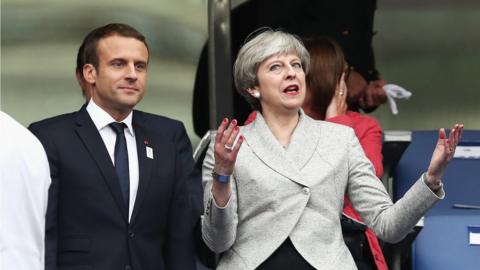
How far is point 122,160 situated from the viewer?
414cm

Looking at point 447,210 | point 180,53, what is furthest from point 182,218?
point 180,53

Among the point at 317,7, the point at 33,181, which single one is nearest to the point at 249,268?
the point at 33,181

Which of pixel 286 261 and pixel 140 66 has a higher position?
pixel 140 66

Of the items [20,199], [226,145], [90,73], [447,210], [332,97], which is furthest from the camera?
[447,210]

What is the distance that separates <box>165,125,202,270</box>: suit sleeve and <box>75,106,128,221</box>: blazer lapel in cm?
26

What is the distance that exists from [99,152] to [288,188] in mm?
660

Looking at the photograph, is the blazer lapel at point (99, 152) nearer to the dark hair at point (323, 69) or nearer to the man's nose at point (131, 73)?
the man's nose at point (131, 73)

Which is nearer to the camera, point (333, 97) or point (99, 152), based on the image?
point (99, 152)

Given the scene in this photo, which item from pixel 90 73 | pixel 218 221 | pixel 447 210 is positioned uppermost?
pixel 90 73

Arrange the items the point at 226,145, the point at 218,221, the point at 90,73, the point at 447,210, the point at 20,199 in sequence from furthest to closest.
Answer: the point at 447,210 < the point at 90,73 < the point at 218,221 < the point at 226,145 < the point at 20,199

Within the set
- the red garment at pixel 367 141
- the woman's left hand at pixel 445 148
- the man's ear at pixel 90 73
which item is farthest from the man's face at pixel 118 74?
the woman's left hand at pixel 445 148

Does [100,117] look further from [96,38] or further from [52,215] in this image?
[52,215]

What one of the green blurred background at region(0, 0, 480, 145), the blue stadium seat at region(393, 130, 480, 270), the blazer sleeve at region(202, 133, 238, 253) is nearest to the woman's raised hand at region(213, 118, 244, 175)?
the blazer sleeve at region(202, 133, 238, 253)

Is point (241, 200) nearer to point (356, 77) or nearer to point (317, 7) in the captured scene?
point (356, 77)
